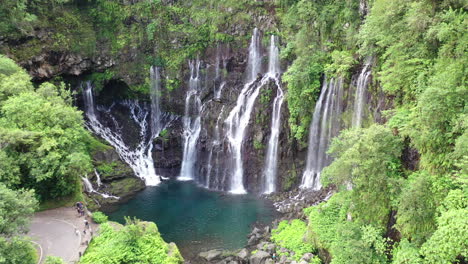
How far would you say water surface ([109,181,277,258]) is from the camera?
77.2ft

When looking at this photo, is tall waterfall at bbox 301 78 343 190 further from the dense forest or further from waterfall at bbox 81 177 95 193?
waterfall at bbox 81 177 95 193

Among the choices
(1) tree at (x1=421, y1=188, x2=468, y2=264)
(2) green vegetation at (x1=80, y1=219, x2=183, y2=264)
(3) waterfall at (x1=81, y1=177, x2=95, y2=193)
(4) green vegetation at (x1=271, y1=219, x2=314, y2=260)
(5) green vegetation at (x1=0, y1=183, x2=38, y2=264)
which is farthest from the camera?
(3) waterfall at (x1=81, y1=177, x2=95, y2=193)

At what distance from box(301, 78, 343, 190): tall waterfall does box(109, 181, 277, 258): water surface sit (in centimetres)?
453

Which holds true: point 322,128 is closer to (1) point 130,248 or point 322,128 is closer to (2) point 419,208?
(2) point 419,208

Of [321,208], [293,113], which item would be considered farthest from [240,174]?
[321,208]

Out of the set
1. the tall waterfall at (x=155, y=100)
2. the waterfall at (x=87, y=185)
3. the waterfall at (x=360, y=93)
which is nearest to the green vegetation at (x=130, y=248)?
the waterfall at (x=87, y=185)

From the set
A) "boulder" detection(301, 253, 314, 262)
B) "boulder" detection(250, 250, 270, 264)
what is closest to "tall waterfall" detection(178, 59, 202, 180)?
"boulder" detection(250, 250, 270, 264)

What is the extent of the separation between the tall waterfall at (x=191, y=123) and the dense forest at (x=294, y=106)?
2.56 feet

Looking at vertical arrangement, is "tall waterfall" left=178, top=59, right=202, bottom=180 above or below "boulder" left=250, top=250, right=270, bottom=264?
above

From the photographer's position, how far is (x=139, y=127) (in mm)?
38219

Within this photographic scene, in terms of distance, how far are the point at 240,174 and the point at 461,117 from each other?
2200 centimetres

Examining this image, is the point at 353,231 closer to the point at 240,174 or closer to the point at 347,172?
the point at 347,172

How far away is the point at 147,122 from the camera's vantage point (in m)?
38.8

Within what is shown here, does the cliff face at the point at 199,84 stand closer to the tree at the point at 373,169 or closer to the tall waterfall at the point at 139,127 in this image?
the tall waterfall at the point at 139,127
